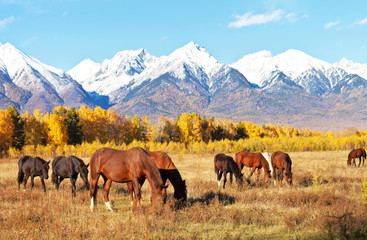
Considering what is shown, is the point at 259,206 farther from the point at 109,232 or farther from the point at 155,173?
the point at 109,232

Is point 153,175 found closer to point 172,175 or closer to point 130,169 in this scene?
point 130,169

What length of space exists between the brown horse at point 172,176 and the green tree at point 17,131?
55257 mm

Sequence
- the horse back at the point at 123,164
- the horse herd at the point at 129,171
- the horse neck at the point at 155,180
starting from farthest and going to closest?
the horse back at the point at 123,164
the horse herd at the point at 129,171
the horse neck at the point at 155,180

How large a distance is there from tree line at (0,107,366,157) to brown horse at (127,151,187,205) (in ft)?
164

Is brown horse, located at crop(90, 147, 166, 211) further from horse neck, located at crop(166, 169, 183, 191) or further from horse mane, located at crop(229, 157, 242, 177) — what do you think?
horse mane, located at crop(229, 157, 242, 177)

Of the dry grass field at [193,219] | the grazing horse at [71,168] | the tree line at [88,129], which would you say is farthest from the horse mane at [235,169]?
the tree line at [88,129]

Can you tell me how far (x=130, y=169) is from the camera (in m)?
10.7

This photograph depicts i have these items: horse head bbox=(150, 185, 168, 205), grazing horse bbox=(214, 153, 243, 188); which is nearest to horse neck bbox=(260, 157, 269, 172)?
grazing horse bbox=(214, 153, 243, 188)

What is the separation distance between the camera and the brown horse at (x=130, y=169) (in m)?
10.0

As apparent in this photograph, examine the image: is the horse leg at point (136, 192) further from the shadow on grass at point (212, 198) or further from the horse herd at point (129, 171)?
the shadow on grass at point (212, 198)

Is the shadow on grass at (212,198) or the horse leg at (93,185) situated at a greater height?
the horse leg at (93,185)

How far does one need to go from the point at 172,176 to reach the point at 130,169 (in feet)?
6.46

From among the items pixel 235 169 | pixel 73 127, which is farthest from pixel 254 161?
pixel 73 127

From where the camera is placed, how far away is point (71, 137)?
65.1 meters
